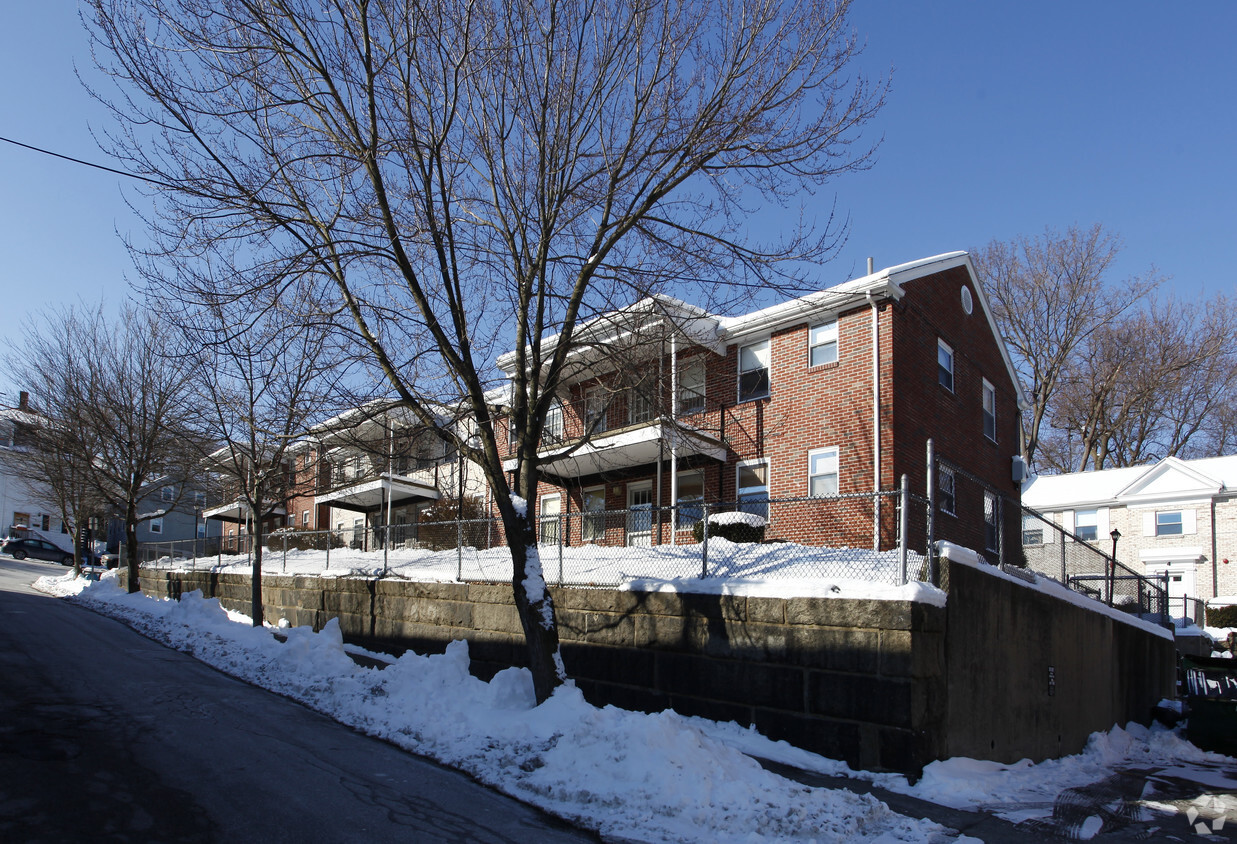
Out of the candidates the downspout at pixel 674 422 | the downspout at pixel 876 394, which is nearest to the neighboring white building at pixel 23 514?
the downspout at pixel 674 422

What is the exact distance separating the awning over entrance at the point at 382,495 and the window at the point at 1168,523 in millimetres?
28427

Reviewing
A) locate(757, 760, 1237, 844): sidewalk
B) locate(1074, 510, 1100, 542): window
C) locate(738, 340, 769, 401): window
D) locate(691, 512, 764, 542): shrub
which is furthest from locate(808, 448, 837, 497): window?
locate(1074, 510, 1100, 542): window

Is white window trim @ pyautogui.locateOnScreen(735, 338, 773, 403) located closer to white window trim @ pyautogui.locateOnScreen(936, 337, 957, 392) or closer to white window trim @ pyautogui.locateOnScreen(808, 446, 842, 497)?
white window trim @ pyautogui.locateOnScreen(808, 446, 842, 497)

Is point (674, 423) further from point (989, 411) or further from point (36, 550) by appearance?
point (36, 550)

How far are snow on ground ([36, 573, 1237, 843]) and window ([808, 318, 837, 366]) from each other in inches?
317

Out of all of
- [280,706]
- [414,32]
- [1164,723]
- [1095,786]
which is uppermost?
[414,32]

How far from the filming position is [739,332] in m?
17.8

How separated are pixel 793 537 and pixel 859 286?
492cm

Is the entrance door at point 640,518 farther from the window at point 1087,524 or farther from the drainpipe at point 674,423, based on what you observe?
the window at point 1087,524

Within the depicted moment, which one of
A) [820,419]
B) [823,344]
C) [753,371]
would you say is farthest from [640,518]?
[823,344]

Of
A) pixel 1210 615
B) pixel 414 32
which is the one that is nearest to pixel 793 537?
pixel 414 32

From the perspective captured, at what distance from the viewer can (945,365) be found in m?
18.4

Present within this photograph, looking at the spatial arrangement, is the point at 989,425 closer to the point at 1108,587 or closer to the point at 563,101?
the point at 1108,587

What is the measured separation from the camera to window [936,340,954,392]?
18000 mm
